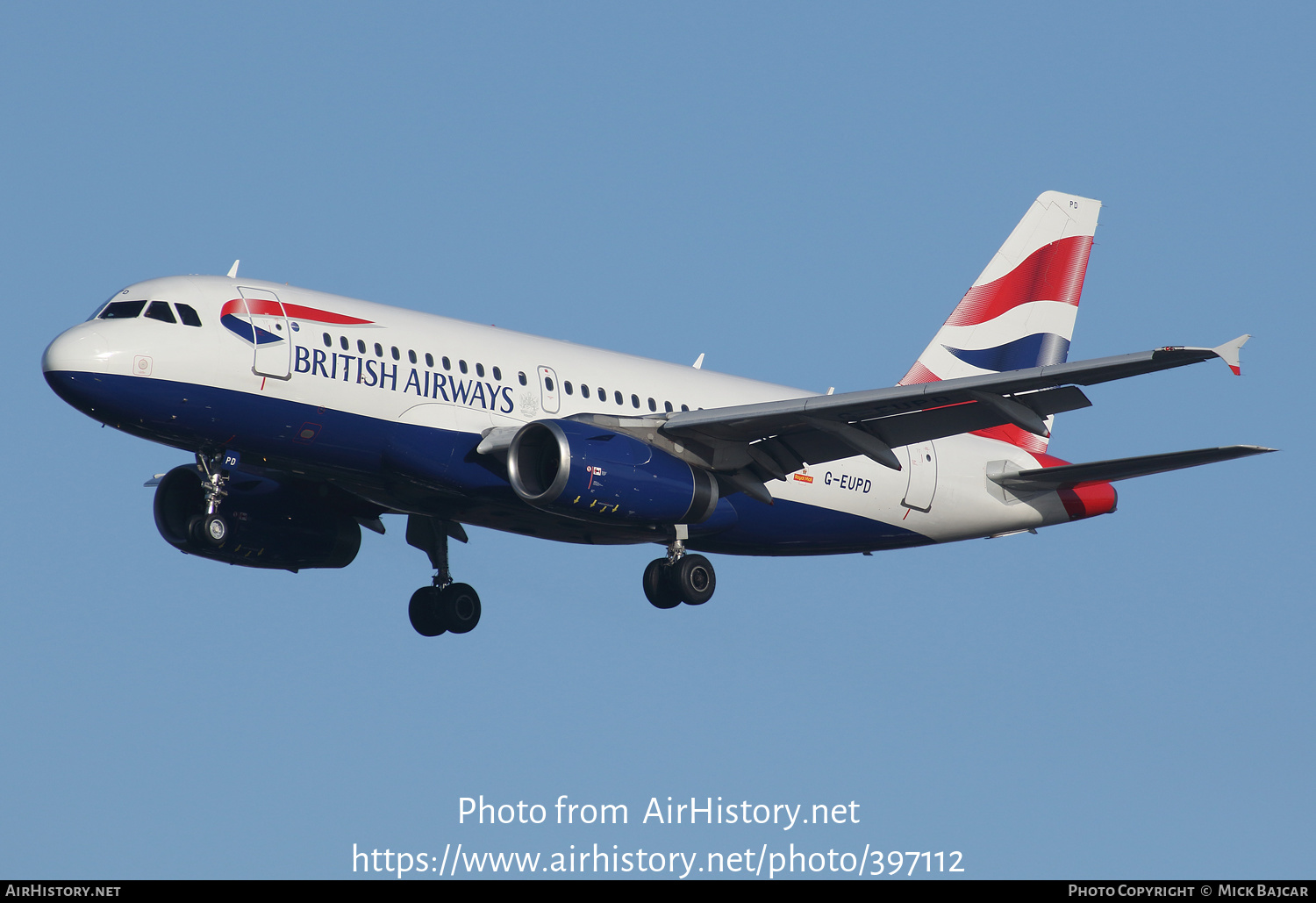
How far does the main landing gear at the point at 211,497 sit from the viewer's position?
31.8 metres

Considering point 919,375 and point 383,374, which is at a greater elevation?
point 919,375

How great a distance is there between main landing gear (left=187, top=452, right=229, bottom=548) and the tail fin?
56.2ft

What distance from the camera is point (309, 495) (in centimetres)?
3716

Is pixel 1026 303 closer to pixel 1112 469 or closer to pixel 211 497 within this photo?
pixel 1112 469

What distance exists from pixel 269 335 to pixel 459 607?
379 inches

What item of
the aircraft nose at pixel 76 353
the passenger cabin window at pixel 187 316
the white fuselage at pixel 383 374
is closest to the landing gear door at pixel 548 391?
the white fuselage at pixel 383 374

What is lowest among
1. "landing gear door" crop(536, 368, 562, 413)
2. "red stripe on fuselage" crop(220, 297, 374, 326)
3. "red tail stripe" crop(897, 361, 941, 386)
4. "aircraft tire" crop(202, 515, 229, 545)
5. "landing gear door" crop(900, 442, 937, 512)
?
"aircraft tire" crop(202, 515, 229, 545)

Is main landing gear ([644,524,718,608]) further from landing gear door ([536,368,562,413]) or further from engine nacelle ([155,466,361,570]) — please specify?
engine nacelle ([155,466,361,570])

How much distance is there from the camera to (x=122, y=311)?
1208 inches

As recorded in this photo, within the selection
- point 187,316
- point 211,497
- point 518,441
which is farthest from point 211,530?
point 518,441

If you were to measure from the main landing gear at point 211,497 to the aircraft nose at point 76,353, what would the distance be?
9.11ft

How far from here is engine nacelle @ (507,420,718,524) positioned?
31.6m

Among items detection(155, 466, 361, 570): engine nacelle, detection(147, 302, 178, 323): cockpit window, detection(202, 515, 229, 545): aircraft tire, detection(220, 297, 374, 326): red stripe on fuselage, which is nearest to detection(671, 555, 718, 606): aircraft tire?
→ detection(220, 297, 374, 326): red stripe on fuselage

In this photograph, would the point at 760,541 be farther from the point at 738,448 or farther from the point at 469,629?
the point at 469,629
